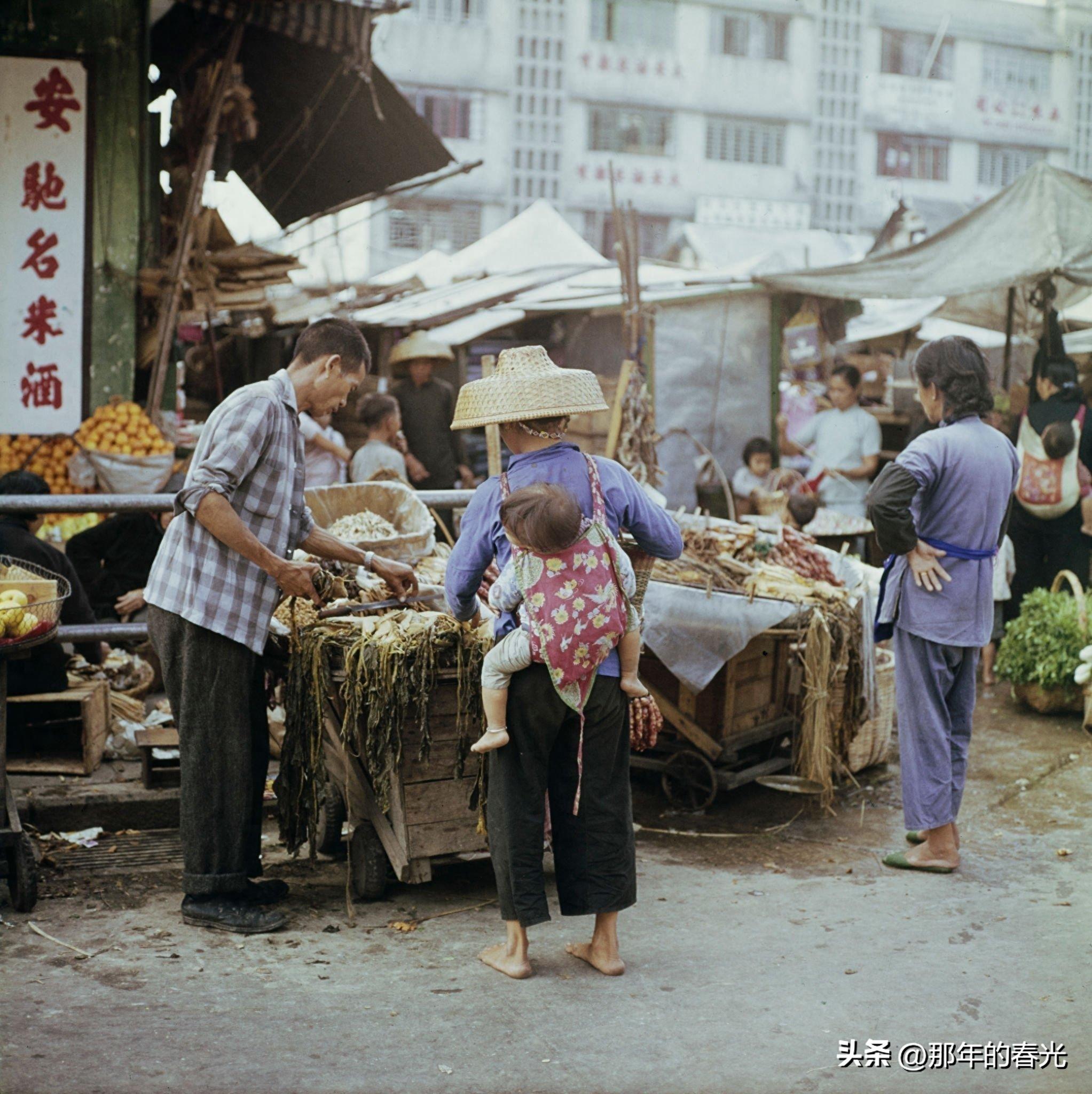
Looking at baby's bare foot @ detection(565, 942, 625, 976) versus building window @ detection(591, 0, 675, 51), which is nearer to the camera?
baby's bare foot @ detection(565, 942, 625, 976)

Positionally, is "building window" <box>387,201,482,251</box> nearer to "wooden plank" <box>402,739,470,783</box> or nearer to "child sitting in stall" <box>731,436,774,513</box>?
"child sitting in stall" <box>731,436,774,513</box>

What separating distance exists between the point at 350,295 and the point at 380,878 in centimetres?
1229

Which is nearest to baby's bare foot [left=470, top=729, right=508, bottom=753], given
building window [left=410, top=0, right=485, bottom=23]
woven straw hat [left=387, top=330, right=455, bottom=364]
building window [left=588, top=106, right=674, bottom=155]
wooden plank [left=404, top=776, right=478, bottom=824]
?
wooden plank [left=404, top=776, right=478, bottom=824]

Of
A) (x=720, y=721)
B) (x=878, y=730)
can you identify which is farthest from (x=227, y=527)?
(x=878, y=730)

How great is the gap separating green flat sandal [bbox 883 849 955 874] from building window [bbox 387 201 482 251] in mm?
35029

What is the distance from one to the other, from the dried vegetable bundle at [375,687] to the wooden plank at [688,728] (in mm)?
1612

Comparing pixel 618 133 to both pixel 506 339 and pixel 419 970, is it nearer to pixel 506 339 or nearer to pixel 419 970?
pixel 506 339

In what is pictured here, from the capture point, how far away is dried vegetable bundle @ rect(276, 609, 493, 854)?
4262 mm

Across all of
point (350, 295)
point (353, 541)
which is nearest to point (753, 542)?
point (353, 541)

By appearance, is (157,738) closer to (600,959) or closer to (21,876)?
(21,876)

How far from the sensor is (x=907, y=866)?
502 cm

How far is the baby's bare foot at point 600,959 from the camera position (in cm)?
390

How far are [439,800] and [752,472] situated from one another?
6.84 meters

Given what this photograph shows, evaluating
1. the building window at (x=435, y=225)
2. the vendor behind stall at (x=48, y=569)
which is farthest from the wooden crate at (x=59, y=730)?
the building window at (x=435, y=225)
